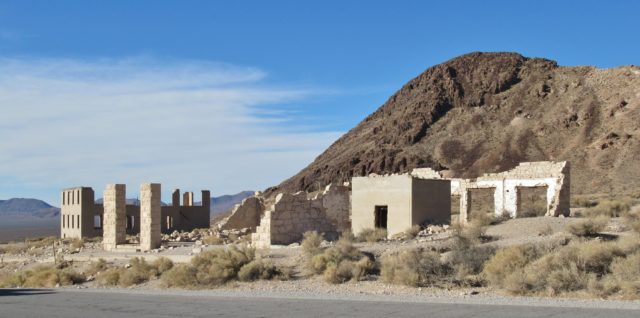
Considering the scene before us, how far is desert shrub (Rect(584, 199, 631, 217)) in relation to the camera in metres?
32.3

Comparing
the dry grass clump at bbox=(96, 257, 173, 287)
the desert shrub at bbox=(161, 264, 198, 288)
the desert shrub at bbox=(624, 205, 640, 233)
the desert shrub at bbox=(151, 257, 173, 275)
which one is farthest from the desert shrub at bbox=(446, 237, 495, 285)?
the dry grass clump at bbox=(96, 257, 173, 287)

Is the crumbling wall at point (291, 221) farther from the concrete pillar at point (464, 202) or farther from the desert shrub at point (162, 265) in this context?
the concrete pillar at point (464, 202)

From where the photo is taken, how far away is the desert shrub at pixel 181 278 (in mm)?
20825

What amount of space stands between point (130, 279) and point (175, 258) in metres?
2.69

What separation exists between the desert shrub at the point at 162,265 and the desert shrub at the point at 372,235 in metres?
7.09

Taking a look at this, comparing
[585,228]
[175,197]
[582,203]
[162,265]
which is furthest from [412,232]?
[175,197]

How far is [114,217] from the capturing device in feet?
106

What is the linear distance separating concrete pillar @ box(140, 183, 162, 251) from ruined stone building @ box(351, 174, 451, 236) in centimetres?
813

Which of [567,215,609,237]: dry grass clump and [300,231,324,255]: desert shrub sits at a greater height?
[567,215,609,237]: dry grass clump

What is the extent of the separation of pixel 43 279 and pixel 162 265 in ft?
12.9

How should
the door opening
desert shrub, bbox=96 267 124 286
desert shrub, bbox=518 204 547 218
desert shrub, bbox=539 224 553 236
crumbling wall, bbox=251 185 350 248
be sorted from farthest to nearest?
desert shrub, bbox=518 204 547 218 → the door opening → crumbling wall, bbox=251 185 350 248 → desert shrub, bbox=539 224 553 236 → desert shrub, bbox=96 267 124 286

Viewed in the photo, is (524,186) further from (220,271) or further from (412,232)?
Result: (220,271)

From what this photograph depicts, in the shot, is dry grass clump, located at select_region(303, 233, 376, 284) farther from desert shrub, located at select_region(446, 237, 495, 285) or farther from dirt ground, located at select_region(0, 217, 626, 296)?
desert shrub, located at select_region(446, 237, 495, 285)

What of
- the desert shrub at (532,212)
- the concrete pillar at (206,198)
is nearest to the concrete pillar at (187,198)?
the concrete pillar at (206,198)
